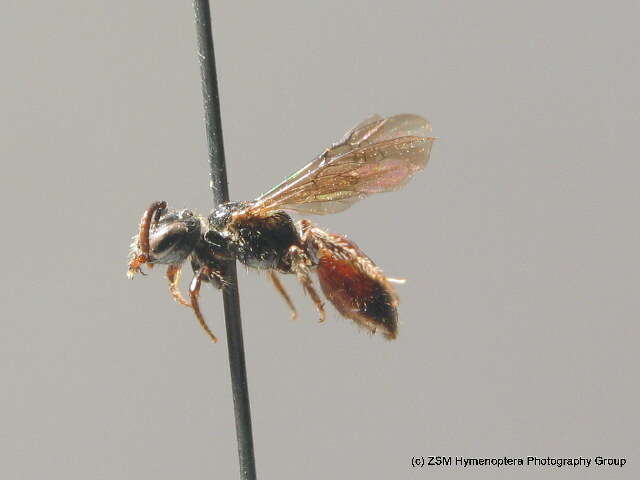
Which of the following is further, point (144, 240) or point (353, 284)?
point (353, 284)

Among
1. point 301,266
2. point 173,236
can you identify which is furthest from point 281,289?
point 173,236

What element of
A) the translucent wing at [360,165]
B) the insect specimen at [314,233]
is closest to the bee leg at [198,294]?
the insect specimen at [314,233]

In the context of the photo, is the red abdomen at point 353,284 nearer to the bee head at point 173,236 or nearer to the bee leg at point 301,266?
the bee leg at point 301,266

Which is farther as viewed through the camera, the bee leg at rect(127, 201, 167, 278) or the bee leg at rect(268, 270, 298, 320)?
the bee leg at rect(268, 270, 298, 320)

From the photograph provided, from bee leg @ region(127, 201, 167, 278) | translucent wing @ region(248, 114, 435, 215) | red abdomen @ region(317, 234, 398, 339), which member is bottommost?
red abdomen @ region(317, 234, 398, 339)

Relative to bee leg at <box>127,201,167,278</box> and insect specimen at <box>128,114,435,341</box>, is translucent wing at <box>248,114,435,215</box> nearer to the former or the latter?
insect specimen at <box>128,114,435,341</box>

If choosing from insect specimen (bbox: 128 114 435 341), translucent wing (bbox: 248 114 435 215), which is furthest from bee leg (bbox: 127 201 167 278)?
translucent wing (bbox: 248 114 435 215)

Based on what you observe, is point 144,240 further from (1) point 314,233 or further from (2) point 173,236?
(1) point 314,233

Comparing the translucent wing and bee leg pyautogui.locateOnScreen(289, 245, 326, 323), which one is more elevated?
the translucent wing
